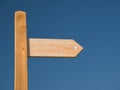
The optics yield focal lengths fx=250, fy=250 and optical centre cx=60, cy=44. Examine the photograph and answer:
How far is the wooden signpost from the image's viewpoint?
3.37 ft

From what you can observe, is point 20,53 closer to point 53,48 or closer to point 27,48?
point 27,48

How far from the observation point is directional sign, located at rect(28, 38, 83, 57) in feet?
3.63

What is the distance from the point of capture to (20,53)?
1.06 metres

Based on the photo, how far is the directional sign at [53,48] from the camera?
111 centimetres

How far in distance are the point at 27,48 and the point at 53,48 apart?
117 millimetres

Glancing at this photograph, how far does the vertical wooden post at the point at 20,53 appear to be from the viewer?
102 cm

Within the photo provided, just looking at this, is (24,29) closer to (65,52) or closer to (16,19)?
(16,19)

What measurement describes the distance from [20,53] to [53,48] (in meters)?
0.16

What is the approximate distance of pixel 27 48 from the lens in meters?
1.10

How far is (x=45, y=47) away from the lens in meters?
1.13

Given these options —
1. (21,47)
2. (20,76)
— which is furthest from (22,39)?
(20,76)

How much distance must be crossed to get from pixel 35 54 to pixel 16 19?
0.18 m

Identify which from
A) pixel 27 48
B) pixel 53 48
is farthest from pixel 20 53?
pixel 53 48

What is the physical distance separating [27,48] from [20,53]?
5cm
